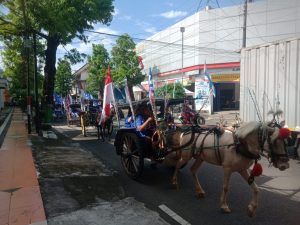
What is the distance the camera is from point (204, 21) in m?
39.7

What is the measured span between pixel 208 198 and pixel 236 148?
4.66 ft

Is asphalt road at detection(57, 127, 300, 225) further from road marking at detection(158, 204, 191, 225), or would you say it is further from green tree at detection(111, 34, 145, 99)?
green tree at detection(111, 34, 145, 99)

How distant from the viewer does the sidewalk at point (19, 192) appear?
5506 millimetres

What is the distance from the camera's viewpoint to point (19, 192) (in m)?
6.74

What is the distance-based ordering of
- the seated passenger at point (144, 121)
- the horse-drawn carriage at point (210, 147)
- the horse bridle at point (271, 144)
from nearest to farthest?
the horse bridle at point (271, 144) < the horse-drawn carriage at point (210, 147) < the seated passenger at point (144, 121)

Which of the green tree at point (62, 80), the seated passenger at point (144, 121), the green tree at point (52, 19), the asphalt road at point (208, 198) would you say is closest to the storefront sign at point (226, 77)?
the green tree at point (52, 19)

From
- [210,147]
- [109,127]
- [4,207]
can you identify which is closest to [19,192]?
[4,207]

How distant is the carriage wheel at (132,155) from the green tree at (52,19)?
9.45 m

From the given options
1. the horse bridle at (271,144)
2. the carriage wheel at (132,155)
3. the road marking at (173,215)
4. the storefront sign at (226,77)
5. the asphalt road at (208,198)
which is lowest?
the road marking at (173,215)

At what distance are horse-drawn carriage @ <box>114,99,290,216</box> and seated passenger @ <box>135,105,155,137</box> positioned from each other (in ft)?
0.44

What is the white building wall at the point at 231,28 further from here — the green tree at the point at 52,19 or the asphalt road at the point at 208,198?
the asphalt road at the point at 208,198

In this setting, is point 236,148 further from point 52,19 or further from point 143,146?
point 52,19

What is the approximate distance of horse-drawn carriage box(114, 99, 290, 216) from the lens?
504 centimetres

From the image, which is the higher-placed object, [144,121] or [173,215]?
[144,121]
